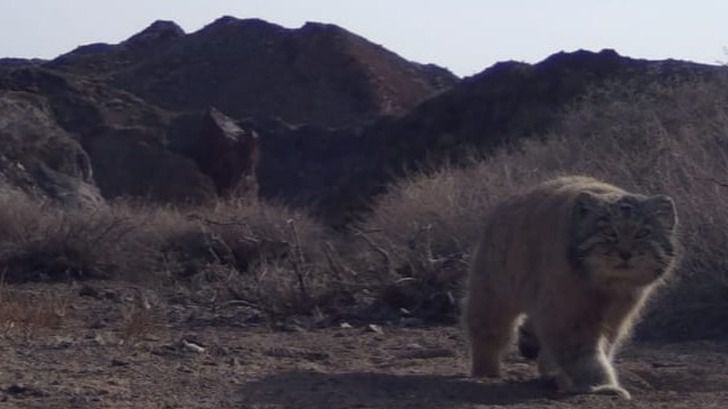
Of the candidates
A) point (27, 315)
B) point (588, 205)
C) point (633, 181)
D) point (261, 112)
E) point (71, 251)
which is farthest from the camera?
point (261, 112)

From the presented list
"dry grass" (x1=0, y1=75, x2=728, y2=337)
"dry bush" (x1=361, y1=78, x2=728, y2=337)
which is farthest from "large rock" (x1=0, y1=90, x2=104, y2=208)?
"dry bush" (x1=361, y1=78, x2=728, y2=337)

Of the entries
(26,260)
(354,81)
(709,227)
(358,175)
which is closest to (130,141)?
(358,175)

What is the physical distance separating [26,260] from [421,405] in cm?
1211

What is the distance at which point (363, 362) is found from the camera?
11.8 metres

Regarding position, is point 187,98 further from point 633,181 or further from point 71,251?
point 633,181

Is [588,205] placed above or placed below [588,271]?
above

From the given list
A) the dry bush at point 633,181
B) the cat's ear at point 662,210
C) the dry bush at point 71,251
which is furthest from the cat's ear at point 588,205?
the dry bush at point 71,251

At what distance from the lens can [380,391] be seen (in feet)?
33.1

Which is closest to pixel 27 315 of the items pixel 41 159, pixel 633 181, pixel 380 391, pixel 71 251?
pixel 380 391

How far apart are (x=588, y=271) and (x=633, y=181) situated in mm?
7826

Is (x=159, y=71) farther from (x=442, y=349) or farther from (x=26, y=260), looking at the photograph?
(x=442, y=349)

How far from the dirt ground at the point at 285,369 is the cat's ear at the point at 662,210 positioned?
0.99 metres

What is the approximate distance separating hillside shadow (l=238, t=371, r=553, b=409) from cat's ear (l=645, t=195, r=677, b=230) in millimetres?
1156

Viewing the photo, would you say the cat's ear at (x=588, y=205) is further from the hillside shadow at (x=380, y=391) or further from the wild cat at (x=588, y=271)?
the hillside shadow at (x=380, y=391)
